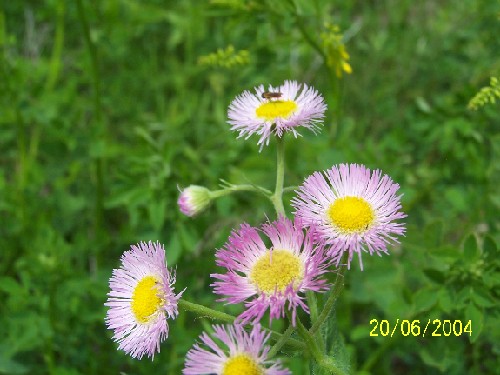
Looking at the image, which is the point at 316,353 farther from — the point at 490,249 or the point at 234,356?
the point at 490,249

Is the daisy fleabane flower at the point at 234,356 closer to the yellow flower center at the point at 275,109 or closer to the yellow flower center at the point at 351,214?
the yellow flower center at the point at 351,214

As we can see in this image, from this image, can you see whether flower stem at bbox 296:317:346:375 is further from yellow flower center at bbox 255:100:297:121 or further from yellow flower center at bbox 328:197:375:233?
yellow flower center at bbox 255:100:297:121

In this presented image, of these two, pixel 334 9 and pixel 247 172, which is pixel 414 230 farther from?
pixel 334 9

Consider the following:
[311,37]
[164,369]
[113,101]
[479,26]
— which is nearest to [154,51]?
[113,101]

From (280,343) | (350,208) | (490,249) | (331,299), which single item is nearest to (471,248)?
(490,249)

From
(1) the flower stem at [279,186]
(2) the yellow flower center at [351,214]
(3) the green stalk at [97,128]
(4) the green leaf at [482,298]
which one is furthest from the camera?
(3) the green stalk at [97,128]

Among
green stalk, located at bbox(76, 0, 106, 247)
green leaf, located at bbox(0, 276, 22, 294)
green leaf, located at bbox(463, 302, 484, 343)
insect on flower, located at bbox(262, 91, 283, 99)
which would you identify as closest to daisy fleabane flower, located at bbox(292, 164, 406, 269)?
insect on flower, located at bbox(262, 91, 283, 99)

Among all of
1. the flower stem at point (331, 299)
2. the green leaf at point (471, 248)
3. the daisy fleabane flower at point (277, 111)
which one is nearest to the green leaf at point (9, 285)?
the daisy fleabane flower at point (277, 111)
